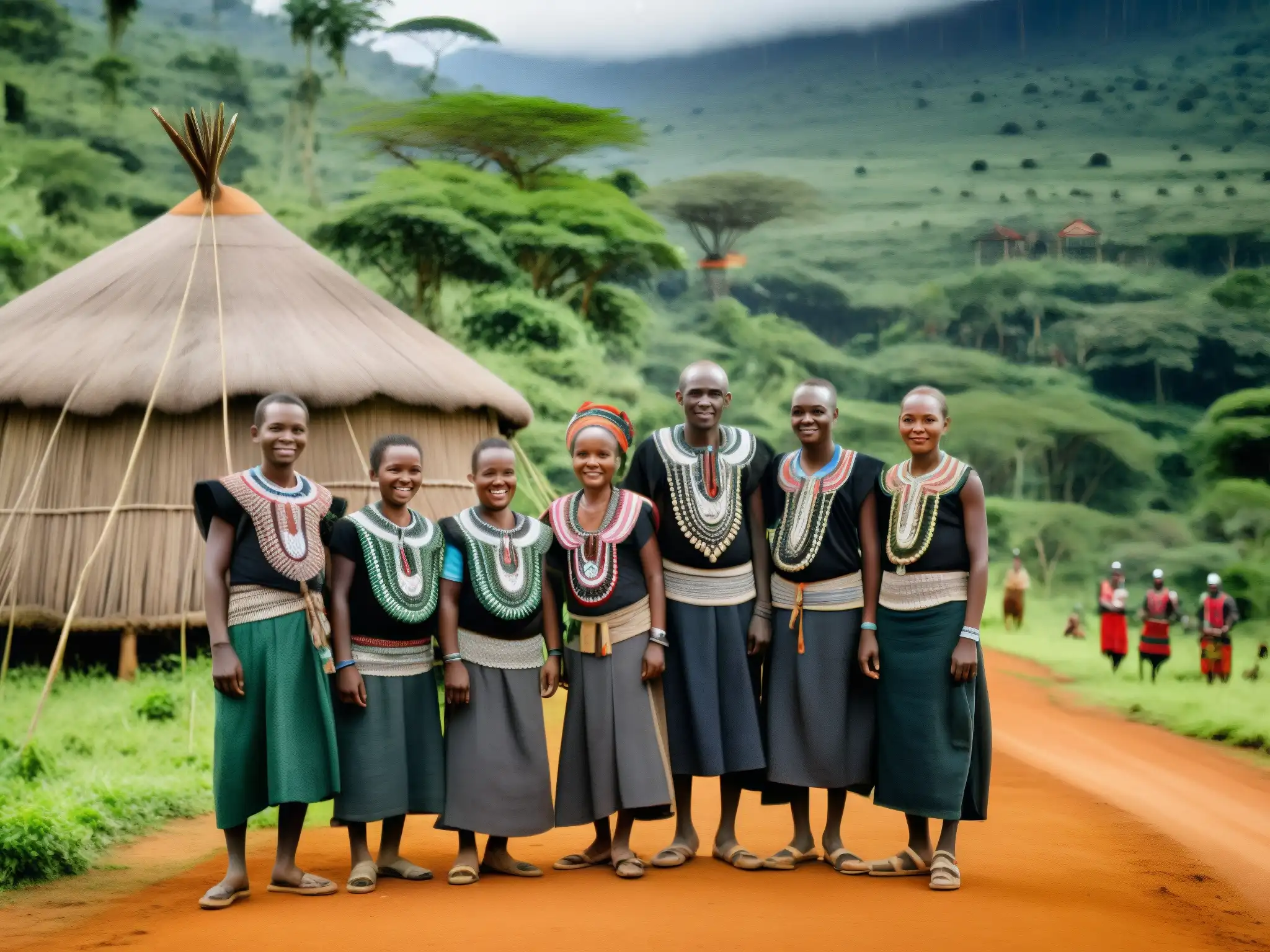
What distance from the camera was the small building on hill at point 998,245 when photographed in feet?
120

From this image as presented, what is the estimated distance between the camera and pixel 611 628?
4.82 metres

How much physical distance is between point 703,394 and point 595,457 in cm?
47

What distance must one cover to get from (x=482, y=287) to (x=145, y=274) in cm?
1115

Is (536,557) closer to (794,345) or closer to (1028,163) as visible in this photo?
(794,345)

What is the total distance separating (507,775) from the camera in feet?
15.4

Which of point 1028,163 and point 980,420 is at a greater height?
point 1028,163

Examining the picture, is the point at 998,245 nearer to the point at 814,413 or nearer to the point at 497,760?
the point at 814,413

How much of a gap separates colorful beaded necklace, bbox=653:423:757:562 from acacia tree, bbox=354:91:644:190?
20.6 meters

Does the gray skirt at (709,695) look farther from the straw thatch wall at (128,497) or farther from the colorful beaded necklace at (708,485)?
the straw thatch wall at (128,497)

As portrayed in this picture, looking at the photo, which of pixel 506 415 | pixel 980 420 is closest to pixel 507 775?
pixel 506 415

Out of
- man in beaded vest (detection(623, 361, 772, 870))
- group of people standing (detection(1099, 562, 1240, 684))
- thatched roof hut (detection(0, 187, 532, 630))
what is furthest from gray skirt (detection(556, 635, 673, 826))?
group of people standing (detection(1099, 562, 1240, 684))

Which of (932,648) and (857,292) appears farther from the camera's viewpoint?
(857,292)

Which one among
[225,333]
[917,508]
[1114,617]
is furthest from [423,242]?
[917,508]

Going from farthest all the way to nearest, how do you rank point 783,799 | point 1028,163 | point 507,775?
point 1028,163 < point 783,799 < point 507,775
